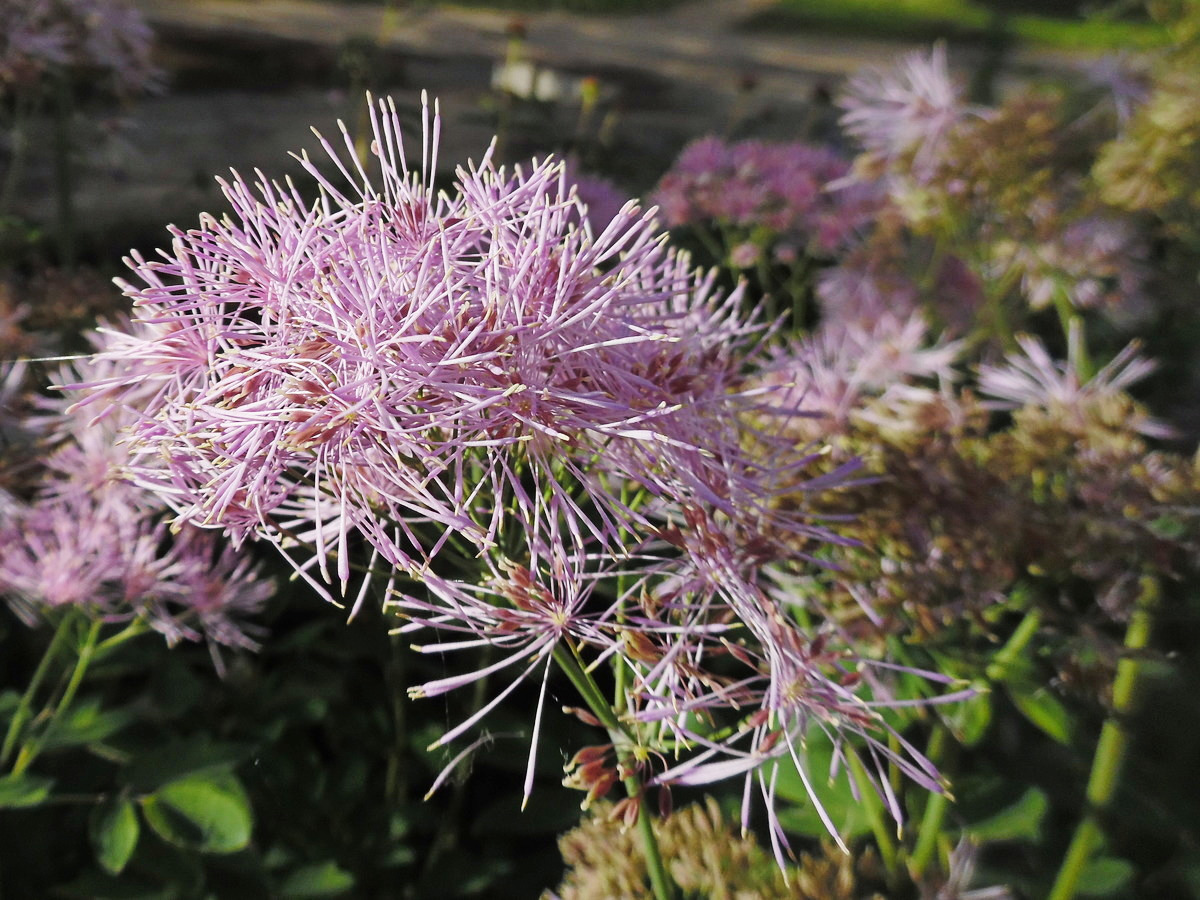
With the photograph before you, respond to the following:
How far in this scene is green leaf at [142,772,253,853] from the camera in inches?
22.8

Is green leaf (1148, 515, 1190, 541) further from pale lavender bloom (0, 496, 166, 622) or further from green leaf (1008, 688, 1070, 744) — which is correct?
pale lavender bloom (0, 496, 166, 622)

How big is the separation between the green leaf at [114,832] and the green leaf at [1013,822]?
511 mm

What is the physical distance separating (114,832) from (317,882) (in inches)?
5.0

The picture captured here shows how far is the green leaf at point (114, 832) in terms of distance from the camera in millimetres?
594

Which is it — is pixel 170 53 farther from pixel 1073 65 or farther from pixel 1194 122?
pixel 1073 65

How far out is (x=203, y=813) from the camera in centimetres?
60

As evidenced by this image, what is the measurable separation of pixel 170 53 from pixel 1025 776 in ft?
4.76

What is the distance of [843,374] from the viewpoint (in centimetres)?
71

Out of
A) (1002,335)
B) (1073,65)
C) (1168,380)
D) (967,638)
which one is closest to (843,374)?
(967,638)

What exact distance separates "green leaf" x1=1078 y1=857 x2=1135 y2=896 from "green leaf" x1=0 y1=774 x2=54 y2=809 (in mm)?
686

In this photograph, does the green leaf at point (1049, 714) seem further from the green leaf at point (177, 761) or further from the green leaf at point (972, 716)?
the green leaf at point (177, 761)

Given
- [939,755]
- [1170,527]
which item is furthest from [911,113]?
[939,755]

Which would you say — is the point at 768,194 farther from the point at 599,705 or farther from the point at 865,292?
the point at 599,705

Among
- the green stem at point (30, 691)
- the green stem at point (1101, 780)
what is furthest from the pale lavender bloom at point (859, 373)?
the green stem at point (30, 691)
